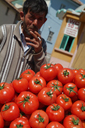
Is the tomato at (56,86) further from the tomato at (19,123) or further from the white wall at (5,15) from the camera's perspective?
the white wall at (5,15)

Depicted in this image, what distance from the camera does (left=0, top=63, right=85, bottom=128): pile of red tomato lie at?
84 centimetres

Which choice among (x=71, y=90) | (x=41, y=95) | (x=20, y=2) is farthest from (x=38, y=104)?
(x=20, y=2)

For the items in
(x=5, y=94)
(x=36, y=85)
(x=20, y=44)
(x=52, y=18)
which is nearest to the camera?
(x=5, y=94)

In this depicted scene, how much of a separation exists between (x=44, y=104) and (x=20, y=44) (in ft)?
3.90

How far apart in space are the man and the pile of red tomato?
71 centimetres

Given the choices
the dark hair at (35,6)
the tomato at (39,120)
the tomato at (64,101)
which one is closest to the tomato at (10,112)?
the tomato at (39,120)

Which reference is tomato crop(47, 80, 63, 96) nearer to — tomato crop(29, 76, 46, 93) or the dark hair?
tomato crop(29, 76, 46, 93)

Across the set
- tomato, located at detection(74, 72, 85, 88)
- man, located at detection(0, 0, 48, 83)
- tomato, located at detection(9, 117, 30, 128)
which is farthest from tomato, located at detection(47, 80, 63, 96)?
man, located at detection(0, 0, 48, 83)

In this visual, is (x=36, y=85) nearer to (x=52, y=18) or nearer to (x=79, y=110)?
(x=79, y=110)

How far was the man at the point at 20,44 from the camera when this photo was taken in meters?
1.74

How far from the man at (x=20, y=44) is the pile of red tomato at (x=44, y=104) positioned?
2.34 feet

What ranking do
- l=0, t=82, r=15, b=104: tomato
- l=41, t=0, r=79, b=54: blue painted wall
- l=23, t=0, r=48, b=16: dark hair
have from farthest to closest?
1. l=41, t=0, r=79, b=54: blue painted wall
2. l=23, t=0, r=48, b=16: dark hair
3. l=0, t=82, r=15, b=104: tomato

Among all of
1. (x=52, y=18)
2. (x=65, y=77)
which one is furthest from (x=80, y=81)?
(x=52, y=18)

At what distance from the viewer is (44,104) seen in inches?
38.2
